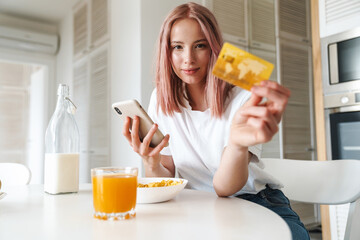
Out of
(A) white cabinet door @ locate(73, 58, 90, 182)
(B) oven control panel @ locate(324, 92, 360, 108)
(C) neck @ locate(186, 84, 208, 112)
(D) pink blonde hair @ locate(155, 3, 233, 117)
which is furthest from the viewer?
(A) white cabinet door @ locate(73, 58, 90, 182)

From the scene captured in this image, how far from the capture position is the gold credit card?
2.07 feet

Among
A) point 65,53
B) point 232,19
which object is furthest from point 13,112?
point 232,19

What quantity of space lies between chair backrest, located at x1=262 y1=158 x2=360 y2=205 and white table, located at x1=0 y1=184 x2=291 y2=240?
0.43m

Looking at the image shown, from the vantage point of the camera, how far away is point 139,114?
0.92 meters

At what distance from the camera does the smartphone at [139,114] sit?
35.2 inches

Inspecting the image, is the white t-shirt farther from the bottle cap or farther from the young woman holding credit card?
the bottle cap

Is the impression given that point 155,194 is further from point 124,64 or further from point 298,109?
point 298,109

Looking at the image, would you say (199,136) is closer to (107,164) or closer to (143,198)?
(143,198)

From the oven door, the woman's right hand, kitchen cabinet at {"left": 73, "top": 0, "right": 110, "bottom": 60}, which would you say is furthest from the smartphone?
kitchen cabinet at {"left": 73, "top": 0, "right": 110, "bottom": 60}

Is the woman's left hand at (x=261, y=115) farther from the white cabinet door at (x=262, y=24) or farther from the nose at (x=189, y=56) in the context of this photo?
the white cabinet door at (x=262, y=24)

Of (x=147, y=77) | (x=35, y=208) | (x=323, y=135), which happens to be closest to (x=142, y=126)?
(x=35, y=208)

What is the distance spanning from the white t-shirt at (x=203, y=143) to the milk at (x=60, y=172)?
15.9 inches

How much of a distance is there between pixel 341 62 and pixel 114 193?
173cm

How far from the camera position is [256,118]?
68cm
